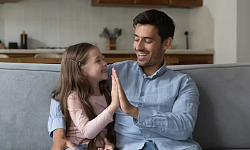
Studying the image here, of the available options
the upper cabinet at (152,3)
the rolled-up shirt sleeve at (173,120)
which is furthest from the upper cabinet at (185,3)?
the rolled-up shirt sleeve at (173,120)

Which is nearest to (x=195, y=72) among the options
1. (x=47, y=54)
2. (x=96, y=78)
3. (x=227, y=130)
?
(x=227, y=130)

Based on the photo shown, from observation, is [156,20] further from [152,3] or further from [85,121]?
[152,3]

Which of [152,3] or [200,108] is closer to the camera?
[200,108]

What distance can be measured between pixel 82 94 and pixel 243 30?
3.35m

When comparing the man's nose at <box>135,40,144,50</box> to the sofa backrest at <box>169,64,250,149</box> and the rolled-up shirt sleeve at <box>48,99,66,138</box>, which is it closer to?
the sofa backrest at <box>169,64,250,149</box>

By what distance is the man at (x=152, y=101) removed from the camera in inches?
60.4

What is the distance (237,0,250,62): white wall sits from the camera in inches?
175

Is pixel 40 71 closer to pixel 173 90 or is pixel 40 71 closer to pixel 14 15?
pixel 173 90

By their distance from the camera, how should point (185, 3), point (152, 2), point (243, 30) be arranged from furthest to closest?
1. point (185, 3)
2. point (152, 2)
3. point (243, 30)

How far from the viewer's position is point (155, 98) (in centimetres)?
170

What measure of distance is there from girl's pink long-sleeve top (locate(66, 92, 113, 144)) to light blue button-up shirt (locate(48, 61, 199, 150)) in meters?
0.07

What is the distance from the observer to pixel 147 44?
1.76 metres

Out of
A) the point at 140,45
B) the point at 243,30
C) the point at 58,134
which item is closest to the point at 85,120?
the point at 58,134

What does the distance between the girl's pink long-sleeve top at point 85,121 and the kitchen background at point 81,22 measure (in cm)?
330
